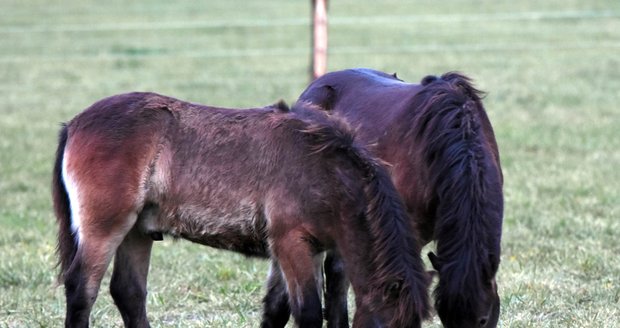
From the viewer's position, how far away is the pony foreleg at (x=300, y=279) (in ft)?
14.6

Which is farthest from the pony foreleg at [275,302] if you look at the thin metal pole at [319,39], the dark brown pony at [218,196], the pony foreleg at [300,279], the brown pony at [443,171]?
the thin metal pole at [319,39]

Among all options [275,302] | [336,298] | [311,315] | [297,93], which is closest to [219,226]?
[275,302]

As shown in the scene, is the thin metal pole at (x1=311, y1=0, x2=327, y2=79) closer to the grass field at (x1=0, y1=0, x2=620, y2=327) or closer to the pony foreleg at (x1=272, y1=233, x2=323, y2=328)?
the grass field at (x1=0, y1=0, x2=620, y2=327)

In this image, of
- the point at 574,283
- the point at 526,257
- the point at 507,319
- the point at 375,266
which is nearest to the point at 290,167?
the point at 375,266

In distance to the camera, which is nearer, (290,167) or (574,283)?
(290,167)

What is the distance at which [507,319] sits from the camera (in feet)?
18.4

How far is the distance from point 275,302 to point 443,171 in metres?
0.92

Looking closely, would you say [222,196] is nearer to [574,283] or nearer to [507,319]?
[507,319]

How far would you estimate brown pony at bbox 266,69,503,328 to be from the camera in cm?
422

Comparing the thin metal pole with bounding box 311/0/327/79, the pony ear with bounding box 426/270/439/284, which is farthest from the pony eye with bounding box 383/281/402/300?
the thin metal pole with bounding box 311/0/327/79

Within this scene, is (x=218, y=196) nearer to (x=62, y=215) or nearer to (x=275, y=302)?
(x=275, y=302)

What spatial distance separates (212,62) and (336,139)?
49.0ft

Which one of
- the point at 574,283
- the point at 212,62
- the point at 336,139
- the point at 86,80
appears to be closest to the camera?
the point at 336,139

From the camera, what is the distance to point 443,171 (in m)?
4.64
